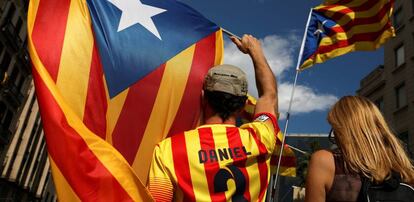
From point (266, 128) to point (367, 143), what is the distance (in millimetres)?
555

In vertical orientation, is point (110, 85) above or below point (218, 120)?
above

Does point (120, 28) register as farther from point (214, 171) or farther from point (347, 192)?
point (347, 192)

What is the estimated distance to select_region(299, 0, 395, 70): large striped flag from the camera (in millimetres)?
7488

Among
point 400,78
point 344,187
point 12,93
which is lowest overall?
point 344,187

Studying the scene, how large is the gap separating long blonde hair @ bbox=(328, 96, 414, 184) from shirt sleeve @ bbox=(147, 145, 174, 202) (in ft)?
3.09

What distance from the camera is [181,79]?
3309 millimetres

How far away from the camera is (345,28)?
25.4 feet

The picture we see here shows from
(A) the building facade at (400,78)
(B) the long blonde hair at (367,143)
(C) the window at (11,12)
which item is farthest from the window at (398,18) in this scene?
(C) the window at (11,12)

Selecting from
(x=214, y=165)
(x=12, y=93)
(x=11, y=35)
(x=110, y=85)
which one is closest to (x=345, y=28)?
(x=110, y=85)

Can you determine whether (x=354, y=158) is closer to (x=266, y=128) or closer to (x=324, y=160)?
(x=324, y=160)

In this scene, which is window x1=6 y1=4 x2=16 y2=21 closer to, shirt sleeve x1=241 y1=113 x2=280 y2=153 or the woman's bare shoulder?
shirt sleeve x1=241 y1=113 x2=280 y2=153

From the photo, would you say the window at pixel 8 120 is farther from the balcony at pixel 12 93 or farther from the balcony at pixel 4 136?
the balcony at pixel 12 93

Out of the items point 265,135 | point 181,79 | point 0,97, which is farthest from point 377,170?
point 0,97

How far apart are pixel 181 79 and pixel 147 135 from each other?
0.55 metres
